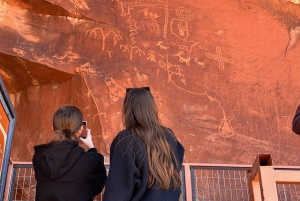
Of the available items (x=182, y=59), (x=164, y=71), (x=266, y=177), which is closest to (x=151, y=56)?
(x=164, y=71)

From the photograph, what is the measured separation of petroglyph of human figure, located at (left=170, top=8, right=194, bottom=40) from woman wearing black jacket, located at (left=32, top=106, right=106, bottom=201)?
4.88 metres

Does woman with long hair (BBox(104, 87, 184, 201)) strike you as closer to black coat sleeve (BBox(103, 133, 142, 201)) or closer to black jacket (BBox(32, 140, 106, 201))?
black coat sleeve (BBox(103, 133, 142, 201))

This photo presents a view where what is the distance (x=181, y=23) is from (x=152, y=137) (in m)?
5.33

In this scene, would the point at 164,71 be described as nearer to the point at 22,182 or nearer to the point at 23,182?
the point at 22,182

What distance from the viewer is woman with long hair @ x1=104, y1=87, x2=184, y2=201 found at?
236 centimetres

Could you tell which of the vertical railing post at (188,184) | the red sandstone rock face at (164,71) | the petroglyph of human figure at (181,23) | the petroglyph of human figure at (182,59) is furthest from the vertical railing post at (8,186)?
the petroglyph of human figure at (181,23)

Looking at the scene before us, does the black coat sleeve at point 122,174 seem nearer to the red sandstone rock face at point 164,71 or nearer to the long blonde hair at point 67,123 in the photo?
the long blonde hair at point 67,123

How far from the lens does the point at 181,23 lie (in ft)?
25.0

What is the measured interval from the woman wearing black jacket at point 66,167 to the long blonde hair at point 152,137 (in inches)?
14.9

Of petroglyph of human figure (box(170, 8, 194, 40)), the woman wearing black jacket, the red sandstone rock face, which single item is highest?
petroglyph of human figure (box(170, 8, 194, 40))

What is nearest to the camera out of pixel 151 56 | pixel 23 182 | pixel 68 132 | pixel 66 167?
pixel 66 167

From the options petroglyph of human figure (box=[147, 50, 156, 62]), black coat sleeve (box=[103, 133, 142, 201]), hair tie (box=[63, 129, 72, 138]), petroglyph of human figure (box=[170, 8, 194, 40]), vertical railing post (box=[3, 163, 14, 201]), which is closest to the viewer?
black coat sleeve (box=[103, 133, 142, 201])

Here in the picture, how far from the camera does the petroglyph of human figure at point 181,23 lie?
748 cm

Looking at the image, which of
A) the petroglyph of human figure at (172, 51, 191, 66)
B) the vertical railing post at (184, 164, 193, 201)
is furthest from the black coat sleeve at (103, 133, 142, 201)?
the petroglyph of human figure at (172, 51, 191, 66)
